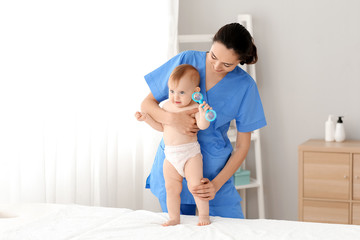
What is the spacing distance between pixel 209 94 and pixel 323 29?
162 centimetres

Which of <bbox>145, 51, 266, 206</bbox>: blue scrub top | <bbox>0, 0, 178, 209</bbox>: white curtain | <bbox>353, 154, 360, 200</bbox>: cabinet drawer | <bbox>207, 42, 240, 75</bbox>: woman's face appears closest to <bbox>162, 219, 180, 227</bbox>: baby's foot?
<bbox>145, 51, 266, 206</bbox>: blue scrub top

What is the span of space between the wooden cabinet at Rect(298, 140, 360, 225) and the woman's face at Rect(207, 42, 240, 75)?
1261 millimetres

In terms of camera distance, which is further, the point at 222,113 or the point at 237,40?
the point at 222,113

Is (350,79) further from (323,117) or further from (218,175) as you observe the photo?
(218,175)

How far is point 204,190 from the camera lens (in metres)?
1.67

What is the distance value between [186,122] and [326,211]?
145 cm

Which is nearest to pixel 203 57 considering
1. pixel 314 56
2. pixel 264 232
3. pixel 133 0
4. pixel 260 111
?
pixel 260 111

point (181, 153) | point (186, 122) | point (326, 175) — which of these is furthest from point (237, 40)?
point (326, 175)

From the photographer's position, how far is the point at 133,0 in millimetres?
→ 2699

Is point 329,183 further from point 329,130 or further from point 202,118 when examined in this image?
point 202,118

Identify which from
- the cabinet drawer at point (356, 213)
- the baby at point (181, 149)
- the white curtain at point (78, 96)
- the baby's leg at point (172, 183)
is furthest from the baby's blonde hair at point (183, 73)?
the cabinet drawer at point (356, 213)

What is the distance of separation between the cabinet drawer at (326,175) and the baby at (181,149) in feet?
4.12

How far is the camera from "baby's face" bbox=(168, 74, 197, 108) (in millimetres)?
1670

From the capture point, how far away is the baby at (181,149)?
5.44 ft
